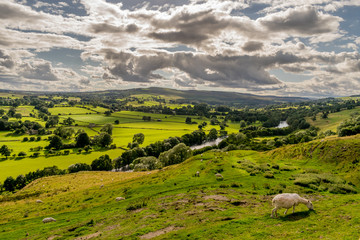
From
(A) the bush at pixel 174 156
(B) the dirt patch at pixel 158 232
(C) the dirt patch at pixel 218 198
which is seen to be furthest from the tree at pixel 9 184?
(C) the dirt patch at pixel 218 198

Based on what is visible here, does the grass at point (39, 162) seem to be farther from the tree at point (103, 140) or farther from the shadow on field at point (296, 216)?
the shadow on field at point (296, 216)

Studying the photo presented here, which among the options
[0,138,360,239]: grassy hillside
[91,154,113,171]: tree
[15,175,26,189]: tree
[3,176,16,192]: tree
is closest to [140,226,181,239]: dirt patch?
[0,138,360,239]: grassy hillside

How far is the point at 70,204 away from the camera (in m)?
34.4

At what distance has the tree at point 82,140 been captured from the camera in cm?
13575

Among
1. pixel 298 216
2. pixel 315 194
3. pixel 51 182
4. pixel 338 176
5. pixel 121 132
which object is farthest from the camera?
pixel 121 132

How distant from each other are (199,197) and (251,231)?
1110cm

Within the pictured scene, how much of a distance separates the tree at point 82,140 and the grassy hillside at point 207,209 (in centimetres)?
9645

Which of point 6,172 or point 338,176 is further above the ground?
point 338,176

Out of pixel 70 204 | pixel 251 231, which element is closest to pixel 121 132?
pixel 70 204

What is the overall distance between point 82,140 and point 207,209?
137 metres

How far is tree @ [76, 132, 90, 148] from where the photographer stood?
136m

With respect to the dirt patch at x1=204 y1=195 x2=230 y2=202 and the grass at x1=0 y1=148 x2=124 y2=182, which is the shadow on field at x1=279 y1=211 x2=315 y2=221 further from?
the grass at x1=0 y1=148 x2=124 y2=182

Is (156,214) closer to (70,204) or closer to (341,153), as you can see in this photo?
(70,204)

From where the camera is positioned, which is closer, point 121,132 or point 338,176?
point 338,176
